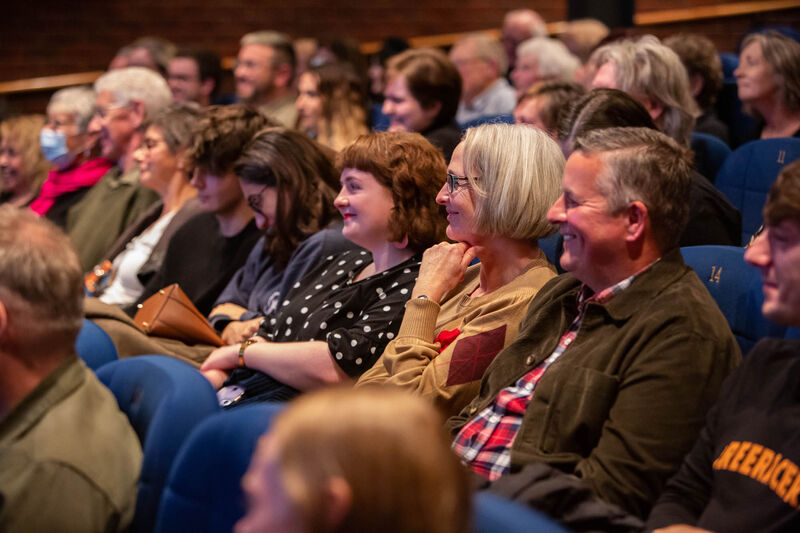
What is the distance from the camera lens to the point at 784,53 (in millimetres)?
3832

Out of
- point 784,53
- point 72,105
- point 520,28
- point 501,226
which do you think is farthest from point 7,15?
point 501,226

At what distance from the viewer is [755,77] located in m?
3.85

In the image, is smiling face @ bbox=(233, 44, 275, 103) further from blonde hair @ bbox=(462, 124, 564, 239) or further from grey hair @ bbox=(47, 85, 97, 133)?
blonde hair @ bbox=(462, 124, 564, 239)

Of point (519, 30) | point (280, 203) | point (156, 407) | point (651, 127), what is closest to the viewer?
point (156, 407)

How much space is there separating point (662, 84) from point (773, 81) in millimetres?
948

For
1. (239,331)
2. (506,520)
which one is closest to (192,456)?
(506,520)

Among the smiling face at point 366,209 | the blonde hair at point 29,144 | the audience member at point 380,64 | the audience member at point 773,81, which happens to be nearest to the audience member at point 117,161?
the blonde hair at point 29,144

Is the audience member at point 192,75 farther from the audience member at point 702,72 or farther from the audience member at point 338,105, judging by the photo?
the audience member at point 702,72

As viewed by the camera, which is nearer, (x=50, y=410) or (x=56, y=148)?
(x=50, y=410)

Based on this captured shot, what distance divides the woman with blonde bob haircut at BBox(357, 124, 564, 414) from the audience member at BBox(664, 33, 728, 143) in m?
2.22

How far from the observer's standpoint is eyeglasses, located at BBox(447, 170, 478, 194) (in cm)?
221

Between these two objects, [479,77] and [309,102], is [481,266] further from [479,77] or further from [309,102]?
[479,77]

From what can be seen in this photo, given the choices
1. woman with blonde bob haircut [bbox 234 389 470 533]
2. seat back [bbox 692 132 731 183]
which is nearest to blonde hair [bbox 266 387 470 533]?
woman with blonde bob haircut [bbox 234 389 470 533]

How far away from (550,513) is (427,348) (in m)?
0.69
